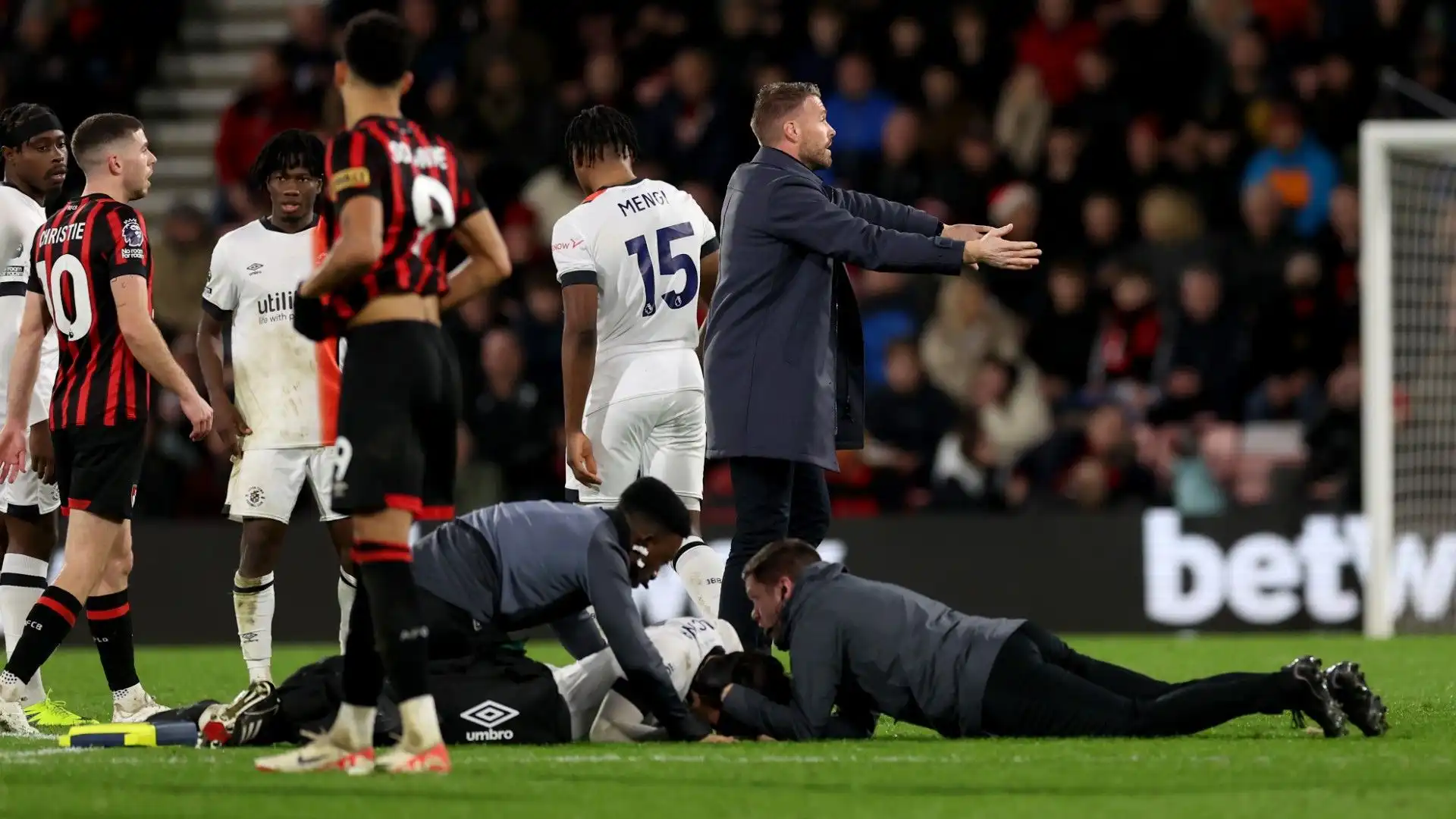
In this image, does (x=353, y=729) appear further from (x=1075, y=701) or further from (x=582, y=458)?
(x=582, y=458)

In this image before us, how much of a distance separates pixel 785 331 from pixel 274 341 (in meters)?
2.12

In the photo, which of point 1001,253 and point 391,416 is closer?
point 391,416

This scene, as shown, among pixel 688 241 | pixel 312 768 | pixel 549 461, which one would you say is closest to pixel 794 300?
pixel 688 241

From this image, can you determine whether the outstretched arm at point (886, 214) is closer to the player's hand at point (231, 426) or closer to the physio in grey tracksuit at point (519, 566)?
the physio in grey tracksuit at point (519, 566)

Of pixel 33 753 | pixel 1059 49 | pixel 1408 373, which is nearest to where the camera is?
pixel 33 753

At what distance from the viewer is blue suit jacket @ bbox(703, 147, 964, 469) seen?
25.0 feet

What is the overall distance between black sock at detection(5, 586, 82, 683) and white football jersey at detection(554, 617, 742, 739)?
5.56ft

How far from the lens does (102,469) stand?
734cm

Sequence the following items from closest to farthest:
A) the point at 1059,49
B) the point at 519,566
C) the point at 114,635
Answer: the point at 519,566, the point at 114,635, the point at 1059,49

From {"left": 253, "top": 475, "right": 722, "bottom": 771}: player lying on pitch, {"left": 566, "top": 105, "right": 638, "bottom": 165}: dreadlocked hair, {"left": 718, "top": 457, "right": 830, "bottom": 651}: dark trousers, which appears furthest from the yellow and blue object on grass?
{"left": 566, "top": 105, "right": 638, "bottom": 165}: dreadlocked hair

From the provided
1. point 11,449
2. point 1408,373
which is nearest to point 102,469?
point 11,449

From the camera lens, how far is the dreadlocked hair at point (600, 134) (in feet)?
27.1

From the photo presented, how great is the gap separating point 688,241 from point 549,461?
18.7ft

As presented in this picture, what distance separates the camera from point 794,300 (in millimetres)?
7773
